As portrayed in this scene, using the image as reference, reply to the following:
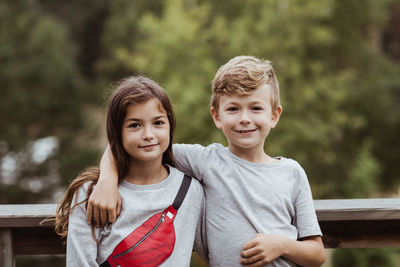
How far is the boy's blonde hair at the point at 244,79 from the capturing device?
1932mm

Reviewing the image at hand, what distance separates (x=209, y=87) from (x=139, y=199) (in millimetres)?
9101

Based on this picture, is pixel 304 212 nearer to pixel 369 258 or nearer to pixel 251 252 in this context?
pixel 251 252

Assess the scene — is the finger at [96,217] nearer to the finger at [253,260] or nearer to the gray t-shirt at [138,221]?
the gray t-shirt at [138,221]

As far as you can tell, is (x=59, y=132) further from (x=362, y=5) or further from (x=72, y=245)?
(x=72, y=245)

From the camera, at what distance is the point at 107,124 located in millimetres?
1890

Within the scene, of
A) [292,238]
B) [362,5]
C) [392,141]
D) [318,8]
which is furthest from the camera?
[392,141]

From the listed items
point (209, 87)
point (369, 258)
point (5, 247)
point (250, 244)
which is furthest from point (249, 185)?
point (209, 87)

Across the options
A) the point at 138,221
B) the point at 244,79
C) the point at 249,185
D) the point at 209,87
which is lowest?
the point at 209,87

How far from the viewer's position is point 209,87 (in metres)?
10.8

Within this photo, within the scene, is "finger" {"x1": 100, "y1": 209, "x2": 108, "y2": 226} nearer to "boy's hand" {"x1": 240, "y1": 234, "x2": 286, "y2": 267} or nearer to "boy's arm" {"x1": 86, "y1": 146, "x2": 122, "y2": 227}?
"boy's arm" {"x1": 86, "y1": 146, "x2": 122, "y2": 227}

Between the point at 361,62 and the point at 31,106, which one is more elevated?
the point at 361,62

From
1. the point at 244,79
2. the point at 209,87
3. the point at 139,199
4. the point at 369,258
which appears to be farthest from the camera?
the point at 209,87

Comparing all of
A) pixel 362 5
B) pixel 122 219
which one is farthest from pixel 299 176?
pixel 362 5

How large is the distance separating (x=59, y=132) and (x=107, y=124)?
46.0 feet
